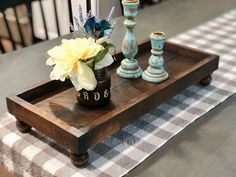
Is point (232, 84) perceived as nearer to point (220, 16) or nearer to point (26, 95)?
point (26, 95)

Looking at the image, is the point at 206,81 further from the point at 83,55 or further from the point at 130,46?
the point at 83,55

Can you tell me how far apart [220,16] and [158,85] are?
1108 mm

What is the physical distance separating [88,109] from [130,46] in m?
0.24

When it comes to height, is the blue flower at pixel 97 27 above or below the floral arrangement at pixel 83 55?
above

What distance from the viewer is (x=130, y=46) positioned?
111 centimetres

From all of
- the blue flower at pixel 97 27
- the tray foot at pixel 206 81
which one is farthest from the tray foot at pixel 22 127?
the tray foot at pixel 206 81

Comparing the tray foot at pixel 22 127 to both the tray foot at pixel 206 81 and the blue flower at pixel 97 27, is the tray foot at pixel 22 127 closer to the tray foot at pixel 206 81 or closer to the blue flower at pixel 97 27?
the blue flower at pixel 97 27

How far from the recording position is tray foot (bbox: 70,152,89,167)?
0.86 meters


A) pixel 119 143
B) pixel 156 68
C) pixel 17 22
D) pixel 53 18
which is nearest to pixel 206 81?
pixel 156 68

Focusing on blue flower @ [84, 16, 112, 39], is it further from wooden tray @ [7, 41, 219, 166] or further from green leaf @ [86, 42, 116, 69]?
wooden tray @ [7, 41, 219, 166]

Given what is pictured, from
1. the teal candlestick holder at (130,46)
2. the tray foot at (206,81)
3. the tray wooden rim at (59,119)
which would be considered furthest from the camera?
the tray foot at (206,81)

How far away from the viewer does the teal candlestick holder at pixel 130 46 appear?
1070 millimetres

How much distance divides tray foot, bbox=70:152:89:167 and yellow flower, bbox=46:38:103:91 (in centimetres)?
15

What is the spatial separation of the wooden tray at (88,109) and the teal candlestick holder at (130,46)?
23 mm
